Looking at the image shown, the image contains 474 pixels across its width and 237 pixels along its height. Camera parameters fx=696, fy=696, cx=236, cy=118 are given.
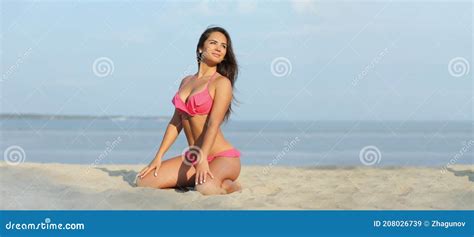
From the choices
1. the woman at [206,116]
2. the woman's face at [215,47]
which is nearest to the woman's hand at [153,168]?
the woman at [206,116]

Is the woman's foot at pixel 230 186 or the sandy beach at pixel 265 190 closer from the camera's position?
the sandy beach at pixel 265 190

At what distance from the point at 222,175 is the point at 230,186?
104mm

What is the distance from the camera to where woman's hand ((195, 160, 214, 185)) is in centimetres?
488

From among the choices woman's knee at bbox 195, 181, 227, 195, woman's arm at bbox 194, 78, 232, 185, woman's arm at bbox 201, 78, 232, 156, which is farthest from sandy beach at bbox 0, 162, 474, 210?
woman's arm at bbox 201, 78, 232, 156

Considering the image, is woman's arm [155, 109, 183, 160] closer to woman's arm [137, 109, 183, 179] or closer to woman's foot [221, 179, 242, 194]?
woman's arm [137, 109, 183, 179]

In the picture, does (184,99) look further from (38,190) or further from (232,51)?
(38,190)

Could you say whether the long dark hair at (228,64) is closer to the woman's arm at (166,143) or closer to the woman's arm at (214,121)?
the woman's arm at (214,121)

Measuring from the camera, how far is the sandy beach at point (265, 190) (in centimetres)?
457

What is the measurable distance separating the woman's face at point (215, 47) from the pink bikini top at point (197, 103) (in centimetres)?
15

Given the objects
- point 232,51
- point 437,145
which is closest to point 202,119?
point 232,51

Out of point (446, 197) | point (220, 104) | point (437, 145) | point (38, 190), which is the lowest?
point (38, 190)

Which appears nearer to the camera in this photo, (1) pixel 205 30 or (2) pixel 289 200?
(2) pixel 289 200

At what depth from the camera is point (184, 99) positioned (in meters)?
5.20

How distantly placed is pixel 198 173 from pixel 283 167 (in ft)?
6.38
